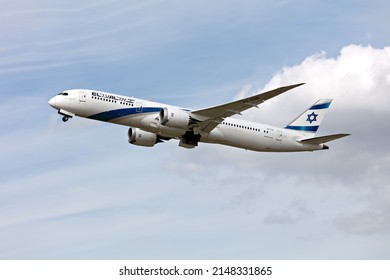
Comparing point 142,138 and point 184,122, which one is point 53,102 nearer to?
point 142,138

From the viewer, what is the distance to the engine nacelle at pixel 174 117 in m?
49.8

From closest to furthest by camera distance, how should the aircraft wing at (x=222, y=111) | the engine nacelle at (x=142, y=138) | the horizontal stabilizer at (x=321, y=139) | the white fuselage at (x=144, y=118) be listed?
the aircraft wing at (x=222, y=111)
the white fuselage at (x=144, y=118)
the horizontal stabilizer at (x=321, y=139)
the engine nacelle at (x=142, y=138)

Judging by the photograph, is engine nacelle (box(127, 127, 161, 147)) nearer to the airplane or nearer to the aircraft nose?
the airplane

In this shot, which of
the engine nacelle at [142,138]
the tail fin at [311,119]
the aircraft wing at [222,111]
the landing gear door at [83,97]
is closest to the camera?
the aircraft wing at [222,111]

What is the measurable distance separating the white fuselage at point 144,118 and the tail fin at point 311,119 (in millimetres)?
3887

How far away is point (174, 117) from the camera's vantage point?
49938 millimetres

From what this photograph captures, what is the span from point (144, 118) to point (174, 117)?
240cm

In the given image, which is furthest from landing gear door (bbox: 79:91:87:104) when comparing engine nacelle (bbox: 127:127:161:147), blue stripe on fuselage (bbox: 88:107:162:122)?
engine nacelle (bbox: 127:127:161:147)

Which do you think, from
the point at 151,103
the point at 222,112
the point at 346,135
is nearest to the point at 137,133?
the point at 151,103

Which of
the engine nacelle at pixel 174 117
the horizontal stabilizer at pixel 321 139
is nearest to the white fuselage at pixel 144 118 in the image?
the engine nacelle at pixel 174 117

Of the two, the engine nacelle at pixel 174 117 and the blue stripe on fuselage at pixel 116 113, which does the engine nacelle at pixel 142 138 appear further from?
the engine nacelle at pixel 174 117

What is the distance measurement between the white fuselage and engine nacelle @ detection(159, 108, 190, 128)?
0.54 meters

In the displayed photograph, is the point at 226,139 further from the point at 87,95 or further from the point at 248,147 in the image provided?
the point at 87,95

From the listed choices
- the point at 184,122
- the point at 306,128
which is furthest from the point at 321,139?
the point at 184,122
